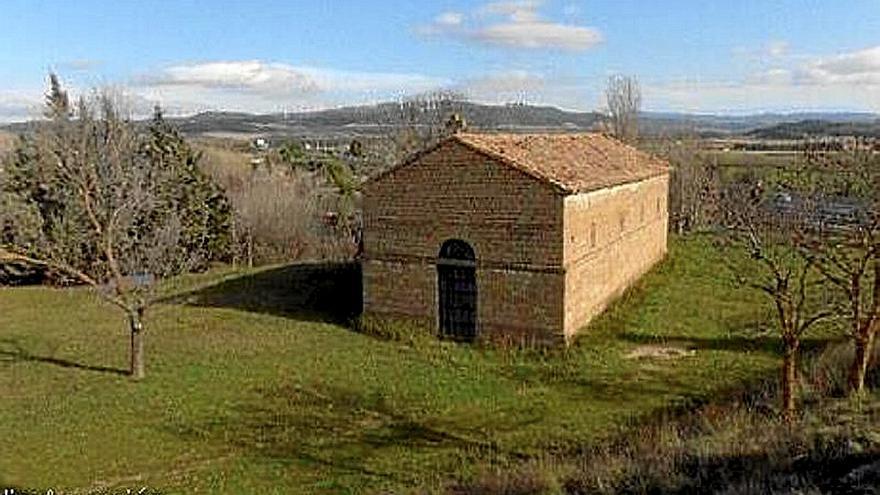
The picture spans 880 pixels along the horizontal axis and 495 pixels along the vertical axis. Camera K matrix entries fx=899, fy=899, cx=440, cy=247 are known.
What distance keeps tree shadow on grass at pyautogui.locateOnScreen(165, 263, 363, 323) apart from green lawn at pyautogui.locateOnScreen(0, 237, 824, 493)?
0.18m

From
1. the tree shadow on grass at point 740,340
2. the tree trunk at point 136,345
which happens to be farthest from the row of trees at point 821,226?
the tree trunk at point 136,345

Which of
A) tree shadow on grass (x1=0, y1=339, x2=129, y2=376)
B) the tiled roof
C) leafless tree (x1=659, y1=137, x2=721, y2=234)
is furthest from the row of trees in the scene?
leafless tree (x1=659, y1=137, x2=721, y2=234)

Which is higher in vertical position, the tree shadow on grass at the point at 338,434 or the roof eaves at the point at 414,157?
the roof eaves at the point at 414,157

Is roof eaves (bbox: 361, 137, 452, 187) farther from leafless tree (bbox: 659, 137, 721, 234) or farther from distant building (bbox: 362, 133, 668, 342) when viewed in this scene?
leafless tree (bbox: 659, 137, 721, 234)

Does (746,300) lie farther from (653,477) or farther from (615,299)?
(653,477)

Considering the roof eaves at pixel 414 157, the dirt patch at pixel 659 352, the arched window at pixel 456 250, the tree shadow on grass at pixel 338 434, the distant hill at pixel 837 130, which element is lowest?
the tree shadow on grass at pixel 338 434

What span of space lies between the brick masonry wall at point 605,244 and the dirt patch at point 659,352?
1699 millimetres

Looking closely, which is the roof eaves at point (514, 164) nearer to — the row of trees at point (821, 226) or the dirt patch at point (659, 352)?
the dirt patch at point (659, 352)

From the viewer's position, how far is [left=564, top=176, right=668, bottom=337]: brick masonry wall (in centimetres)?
2323

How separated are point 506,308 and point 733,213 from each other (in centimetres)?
744

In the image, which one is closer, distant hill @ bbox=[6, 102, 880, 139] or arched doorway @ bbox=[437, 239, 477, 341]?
arched doorway @ bbox=[437, 239, 477, 341]

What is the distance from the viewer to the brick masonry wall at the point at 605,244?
23.2m

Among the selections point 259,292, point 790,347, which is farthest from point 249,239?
point 790,347

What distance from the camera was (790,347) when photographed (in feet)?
43.2
